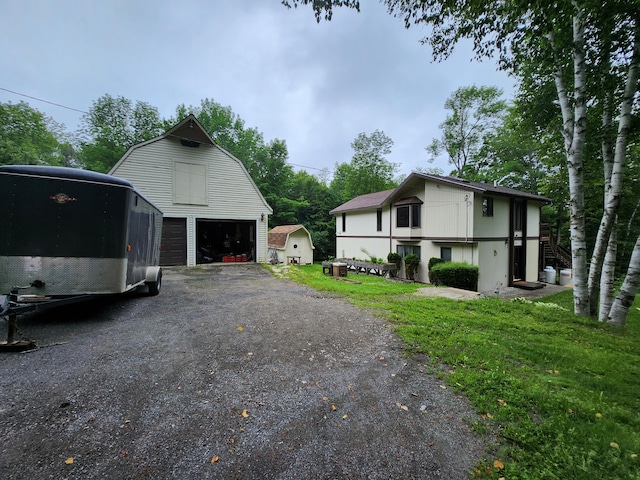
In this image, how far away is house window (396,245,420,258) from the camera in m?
16.5

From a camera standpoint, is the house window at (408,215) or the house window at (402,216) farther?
the house window at (402,216)

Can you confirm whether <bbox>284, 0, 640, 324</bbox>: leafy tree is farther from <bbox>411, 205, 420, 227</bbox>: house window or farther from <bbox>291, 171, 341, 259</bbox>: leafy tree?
<bbox>291, 171, 341, 259</bbox>: leafy tree

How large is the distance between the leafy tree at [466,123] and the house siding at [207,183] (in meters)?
24.3

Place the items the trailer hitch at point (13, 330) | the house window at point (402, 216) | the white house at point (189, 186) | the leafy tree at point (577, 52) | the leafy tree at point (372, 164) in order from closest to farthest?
the trailer hitch at point (13, 330)
the leafy tree at point (577, 52)
the white house at point (189, 186)
the house window at point (402, 216)
the leafy tree at point (372, 164)

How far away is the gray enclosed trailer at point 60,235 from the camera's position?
4.06 metres

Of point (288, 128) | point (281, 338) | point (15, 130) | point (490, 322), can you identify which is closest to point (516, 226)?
point (490, 322)

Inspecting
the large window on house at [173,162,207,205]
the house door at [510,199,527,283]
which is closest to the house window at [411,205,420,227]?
the house door at [510,199,527,283]

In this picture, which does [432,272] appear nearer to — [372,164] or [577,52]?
[577,52]

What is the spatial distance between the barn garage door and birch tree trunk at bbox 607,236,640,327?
16083 mm

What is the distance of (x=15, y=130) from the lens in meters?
23.0

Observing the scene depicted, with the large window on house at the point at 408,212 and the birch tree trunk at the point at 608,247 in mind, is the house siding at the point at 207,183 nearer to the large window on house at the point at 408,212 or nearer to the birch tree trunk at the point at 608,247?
the large window on house at the point at 408,212

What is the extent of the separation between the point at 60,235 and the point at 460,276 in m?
14.9

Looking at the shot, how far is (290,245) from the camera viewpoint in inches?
818

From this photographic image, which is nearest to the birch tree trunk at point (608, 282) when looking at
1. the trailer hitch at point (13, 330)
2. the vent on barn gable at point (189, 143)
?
the trailer hitch at point (13, 330)
